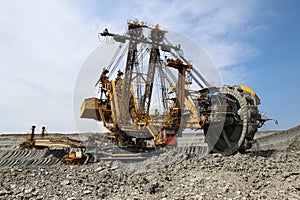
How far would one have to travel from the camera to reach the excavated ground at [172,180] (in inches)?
323

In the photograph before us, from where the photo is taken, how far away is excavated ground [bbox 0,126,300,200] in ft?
26.9

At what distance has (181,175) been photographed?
32.5 ft

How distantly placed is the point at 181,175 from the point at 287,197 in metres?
3.78

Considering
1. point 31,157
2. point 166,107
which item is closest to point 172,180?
point 166,107

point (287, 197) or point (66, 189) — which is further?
point (66, 189)

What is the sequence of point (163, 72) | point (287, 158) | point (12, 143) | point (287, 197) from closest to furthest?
point (287, 197) < point (287, 158) < point (163, 72) < point (12, 143)

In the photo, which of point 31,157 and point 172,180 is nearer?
point 172,180

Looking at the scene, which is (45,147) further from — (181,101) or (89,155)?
(181,101)

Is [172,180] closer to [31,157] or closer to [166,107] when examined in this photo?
[166,107]

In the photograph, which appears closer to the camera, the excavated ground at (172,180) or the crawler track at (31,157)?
the excavated ground at (172,180)

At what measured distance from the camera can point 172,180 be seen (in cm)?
962

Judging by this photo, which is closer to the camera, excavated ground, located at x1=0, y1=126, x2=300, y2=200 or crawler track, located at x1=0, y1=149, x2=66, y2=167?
excavated ground, located at x1=0, y1=126, x2=300, y2=200

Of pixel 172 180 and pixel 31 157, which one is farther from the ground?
pixel 172 180

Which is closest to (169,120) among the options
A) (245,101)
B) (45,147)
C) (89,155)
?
(245,101)
